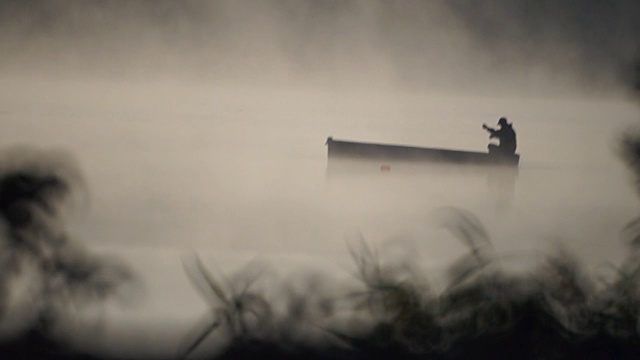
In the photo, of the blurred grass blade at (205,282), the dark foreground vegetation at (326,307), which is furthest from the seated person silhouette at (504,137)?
the blurred grass blade at (205,282)

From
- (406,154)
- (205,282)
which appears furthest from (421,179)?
(205,282)

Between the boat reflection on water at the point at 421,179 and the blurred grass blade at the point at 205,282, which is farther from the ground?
the boat reflection on water at the point at 421,179

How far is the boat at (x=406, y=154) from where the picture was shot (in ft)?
5.69

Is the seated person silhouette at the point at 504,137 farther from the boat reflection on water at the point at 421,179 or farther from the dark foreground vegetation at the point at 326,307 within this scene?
the dark foreground vegetation at the point at 326,307

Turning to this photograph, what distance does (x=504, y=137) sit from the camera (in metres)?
1.79

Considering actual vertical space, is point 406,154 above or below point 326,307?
above

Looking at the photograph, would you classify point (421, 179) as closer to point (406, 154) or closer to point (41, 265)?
point (406, 154)

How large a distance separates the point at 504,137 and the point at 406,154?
237 millimetres

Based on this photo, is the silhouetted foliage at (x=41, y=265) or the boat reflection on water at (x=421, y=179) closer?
the silhouetted foliage at (x=41, y=265)

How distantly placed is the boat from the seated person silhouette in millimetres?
12

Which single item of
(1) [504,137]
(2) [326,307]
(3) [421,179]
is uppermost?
(1) [504,137]

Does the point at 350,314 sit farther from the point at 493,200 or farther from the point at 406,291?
the point at 493,200

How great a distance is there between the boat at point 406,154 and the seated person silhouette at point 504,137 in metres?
0.01

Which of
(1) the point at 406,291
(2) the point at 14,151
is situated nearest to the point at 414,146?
(1) the point at 406,291
